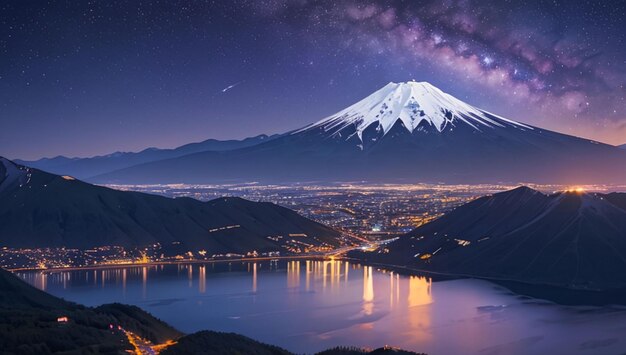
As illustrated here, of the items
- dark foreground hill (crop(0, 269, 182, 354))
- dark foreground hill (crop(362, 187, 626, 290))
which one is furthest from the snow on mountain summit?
dark foreground hill (crop(0, 269, 182, 354))

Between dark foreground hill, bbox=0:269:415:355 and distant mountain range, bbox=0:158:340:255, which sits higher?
distant mountain range, bbox=0:158:340:255

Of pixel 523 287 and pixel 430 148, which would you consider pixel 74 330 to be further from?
pixel 430 148

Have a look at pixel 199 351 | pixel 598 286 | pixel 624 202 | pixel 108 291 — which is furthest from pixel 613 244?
pixel 199 351

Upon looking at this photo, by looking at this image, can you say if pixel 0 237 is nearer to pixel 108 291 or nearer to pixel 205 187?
pixel 108 291

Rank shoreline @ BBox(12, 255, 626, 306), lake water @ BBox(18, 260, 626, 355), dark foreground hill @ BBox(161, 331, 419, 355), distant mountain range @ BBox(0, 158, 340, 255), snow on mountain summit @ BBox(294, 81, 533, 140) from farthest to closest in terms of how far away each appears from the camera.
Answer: snow on mountain summit @ BBox(294, 81, 533, 140) → distant mountain range @ BBox(0, 158, 340, 255) → shoreline @ BBox(12, 255, 626, 306) → lake water @ BBox(18, 260, 626, 355) → dark foreground hill @ BBox(161, 331, 419, 355)

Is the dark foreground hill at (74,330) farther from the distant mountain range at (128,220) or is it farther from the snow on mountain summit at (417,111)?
the snow on mountain summit at (417,111)

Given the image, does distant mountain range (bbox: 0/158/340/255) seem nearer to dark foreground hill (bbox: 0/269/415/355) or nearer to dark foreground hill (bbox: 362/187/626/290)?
dark foreground hill (bbox: 362/187/626/290)
